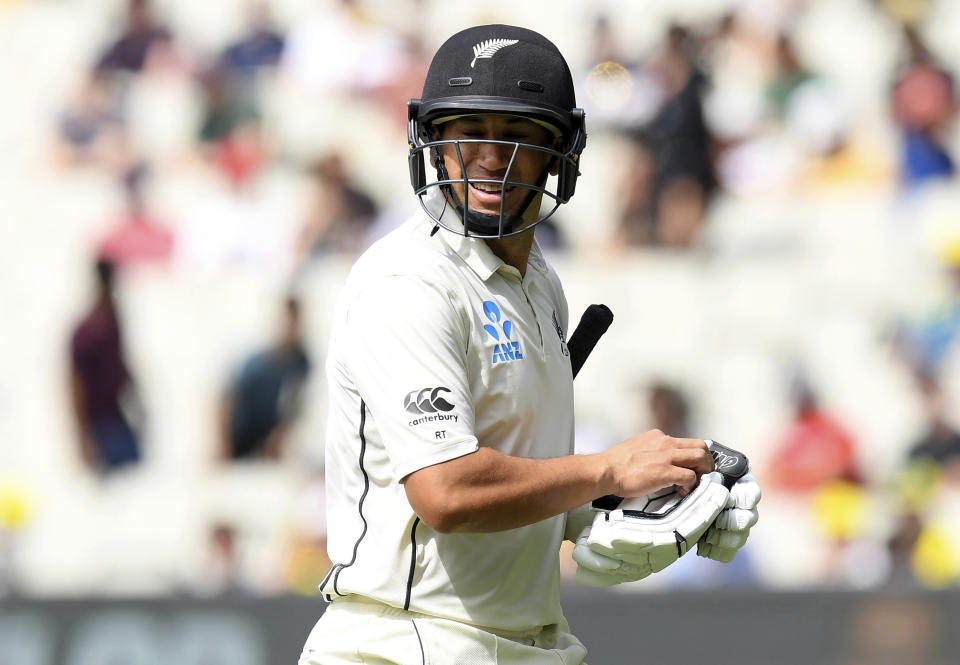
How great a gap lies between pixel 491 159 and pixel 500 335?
1.24 ft

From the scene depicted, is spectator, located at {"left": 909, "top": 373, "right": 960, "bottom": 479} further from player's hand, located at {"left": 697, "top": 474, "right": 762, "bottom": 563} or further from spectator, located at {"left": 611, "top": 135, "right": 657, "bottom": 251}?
player's hand, located at {"left": 697, "top": 474, "right": 762, "bottom": 563}

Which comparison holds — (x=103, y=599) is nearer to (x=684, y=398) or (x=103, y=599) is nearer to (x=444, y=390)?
(x=684, y=398)

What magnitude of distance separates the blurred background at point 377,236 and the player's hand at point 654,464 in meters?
4.24

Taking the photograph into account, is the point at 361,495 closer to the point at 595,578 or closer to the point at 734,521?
the point at 595,578

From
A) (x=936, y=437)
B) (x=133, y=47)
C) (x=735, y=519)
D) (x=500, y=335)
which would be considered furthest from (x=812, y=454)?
(x=500, y=335)

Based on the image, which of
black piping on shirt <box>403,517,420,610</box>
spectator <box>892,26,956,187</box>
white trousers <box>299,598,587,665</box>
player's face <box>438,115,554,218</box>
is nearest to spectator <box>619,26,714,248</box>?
spectator <box>892,26,956,187</box>

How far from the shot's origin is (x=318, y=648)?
2754 millimetres

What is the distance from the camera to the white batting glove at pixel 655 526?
2635 mm

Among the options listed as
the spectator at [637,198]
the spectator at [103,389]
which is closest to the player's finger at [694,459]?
the spectator at [637,198]

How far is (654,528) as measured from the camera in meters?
2.64

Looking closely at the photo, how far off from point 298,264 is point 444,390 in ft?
18.3

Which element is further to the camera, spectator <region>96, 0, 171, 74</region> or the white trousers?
spectator <region>96, 0, 171, 74</region>

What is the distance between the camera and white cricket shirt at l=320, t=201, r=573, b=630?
2545 millimetres

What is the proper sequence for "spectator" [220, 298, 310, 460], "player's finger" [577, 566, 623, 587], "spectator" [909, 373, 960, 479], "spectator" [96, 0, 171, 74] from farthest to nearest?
"spectator" [96, 0, 171, 74] < "spectator" [220, 298, 310, 460] < "spectator" [909, 373, 960, 479] < "player's finger" [577, 566, 623, 587]
